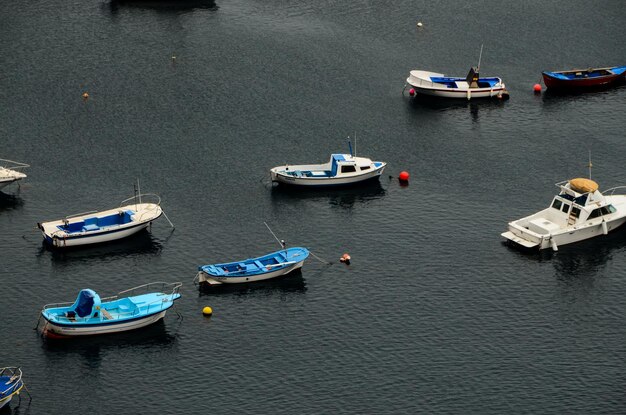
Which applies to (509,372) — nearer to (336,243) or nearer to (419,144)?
(336,243)

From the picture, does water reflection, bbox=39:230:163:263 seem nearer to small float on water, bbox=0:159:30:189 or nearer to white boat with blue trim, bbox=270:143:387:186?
small float on water, bbox=0:159:30:189

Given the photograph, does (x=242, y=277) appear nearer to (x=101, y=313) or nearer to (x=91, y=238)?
(x=101, y=313)

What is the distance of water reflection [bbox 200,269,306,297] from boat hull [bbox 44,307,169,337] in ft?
29.0

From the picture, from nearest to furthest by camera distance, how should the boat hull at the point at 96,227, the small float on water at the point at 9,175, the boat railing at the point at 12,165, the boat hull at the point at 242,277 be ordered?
the boat hull at the point at 242,277
the boat hull at the point at 96,227
the small float on water at the point at 9,175
the boat railing at the point at 12,165

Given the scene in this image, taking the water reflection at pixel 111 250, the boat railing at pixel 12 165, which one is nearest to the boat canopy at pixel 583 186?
the water reflection at pixel 111 250

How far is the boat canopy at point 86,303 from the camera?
131 meters

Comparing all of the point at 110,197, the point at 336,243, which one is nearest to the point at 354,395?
the point at 336,243

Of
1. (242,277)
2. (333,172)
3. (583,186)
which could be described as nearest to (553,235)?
(583,186)

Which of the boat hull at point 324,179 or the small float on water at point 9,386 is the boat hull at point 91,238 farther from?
the small float on water at point 9,386

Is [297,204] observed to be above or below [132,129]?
below

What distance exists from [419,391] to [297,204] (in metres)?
43.9

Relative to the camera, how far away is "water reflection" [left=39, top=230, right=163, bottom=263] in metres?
148

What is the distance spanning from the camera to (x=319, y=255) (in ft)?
491

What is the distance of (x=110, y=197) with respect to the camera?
6363 inches
